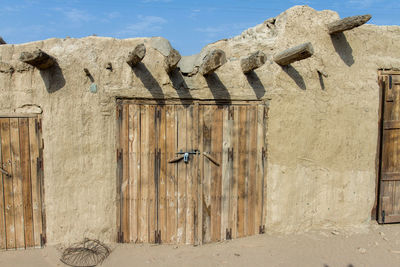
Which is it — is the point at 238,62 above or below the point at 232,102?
above

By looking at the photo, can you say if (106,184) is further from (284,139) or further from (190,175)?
(284,139)

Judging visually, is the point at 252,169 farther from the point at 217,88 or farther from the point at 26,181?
the point at 26,181

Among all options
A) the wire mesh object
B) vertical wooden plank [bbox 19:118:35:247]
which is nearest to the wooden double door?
the wire mesh object

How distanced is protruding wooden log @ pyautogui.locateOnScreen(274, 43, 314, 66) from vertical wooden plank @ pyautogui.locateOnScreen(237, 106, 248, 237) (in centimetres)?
79

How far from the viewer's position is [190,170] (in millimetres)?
3947

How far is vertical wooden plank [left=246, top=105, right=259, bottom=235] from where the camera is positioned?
13.0 ft

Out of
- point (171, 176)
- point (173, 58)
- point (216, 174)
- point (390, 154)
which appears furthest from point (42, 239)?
point (390, 154)

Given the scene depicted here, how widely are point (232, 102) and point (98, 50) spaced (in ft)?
6.34

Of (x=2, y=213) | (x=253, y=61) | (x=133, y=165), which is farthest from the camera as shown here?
(x=133, y=165)

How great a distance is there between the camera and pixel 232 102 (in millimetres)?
3939

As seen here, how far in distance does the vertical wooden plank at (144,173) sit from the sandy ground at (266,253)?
0.23 m

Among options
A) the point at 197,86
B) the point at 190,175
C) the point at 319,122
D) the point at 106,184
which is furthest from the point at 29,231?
the point at 319,122

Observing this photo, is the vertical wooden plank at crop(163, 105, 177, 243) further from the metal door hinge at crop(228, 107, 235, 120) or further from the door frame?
the door frame

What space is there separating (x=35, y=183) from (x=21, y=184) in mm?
182
